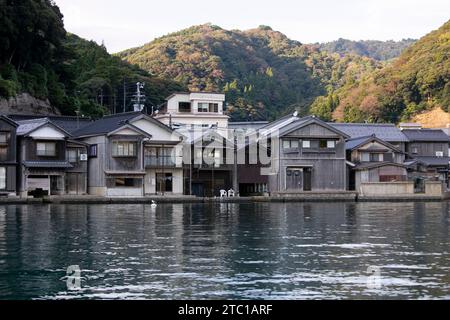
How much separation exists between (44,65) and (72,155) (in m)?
14.1

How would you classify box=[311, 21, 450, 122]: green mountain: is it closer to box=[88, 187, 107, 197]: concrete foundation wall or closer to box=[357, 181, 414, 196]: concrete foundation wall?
box=[357, 181, 414, 196]: concrete foundation wall

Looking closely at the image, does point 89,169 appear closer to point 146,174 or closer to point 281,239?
point 146,174

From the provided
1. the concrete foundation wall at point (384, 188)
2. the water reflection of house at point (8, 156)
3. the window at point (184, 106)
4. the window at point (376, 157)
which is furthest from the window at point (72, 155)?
the window at point (376, 157)

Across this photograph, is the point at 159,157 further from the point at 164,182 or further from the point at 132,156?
the point at 132,156

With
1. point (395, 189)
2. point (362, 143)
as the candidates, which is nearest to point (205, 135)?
point (362, 143)

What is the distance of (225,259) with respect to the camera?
17219 mm

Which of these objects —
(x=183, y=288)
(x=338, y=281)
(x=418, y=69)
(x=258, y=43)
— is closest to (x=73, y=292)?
(x=183, y=288)

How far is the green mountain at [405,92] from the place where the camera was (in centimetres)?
8969

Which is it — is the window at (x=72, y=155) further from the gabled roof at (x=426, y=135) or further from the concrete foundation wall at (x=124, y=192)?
the gabled roof at (x=426, y=135)

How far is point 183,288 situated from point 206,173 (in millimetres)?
40801

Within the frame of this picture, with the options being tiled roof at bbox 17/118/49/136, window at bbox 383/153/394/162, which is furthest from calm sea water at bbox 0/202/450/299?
window at bbox 383/153/394/162

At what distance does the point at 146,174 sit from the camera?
51406 mm

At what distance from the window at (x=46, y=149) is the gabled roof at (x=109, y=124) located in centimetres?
307

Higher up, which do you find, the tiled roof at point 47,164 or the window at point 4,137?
the window at point 4,137
